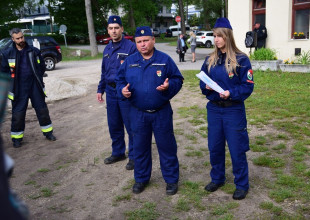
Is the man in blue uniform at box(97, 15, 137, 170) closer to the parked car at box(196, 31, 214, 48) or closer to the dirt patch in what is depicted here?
the dirt patch

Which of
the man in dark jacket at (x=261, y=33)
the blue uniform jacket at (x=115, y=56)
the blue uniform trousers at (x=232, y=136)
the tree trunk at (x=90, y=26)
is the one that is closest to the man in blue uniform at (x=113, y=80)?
the blue uniform jacket at (x=115, y=56)

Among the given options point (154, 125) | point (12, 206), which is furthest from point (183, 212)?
point (12, 206)

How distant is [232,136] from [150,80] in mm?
1122

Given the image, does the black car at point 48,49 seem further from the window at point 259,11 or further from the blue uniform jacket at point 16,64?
the blue uniform jacket at point 16,64

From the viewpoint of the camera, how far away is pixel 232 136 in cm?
394

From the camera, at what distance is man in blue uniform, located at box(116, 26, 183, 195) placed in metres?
4.03

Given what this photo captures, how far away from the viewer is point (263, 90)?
10078mm

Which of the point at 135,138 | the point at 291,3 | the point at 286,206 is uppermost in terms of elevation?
the point at 291,3

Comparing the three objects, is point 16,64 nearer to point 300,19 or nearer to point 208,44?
point 300,19

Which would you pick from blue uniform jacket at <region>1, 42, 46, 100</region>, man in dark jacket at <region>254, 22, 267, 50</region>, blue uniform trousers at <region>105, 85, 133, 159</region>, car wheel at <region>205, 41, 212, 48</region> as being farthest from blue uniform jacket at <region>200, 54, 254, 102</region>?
car wheel at <region>205, 41, 212, 48</region>

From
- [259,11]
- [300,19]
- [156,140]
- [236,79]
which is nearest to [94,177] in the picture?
[156,140]

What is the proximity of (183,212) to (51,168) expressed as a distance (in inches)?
97.8

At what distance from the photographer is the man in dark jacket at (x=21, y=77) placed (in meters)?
6.31

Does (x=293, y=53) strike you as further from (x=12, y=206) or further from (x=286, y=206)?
(x=12, y=206)
